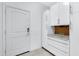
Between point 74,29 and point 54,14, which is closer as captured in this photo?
point 74,29

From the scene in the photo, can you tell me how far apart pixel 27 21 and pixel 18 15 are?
26 cm

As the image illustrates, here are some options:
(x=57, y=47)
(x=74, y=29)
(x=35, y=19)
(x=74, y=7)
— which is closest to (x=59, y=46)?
(x=57, y=47)

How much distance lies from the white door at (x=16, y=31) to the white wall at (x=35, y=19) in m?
0.12

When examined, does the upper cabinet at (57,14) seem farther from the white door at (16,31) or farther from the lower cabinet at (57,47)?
the white door at (16,31)

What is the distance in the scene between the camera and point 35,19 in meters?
1.93

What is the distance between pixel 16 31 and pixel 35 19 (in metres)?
0.52

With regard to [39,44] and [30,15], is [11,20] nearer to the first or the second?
[30,15]

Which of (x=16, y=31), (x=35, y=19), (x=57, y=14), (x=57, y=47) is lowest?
(x=57, y=47)

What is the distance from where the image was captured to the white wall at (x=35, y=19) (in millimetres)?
1832

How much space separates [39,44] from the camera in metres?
1.84

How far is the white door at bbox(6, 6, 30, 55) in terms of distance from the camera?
5.46 ft

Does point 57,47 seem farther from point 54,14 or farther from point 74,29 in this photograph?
point 54,14

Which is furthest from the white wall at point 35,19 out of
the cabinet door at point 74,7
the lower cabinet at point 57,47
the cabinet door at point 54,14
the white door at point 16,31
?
the cabinet door at point 74,7

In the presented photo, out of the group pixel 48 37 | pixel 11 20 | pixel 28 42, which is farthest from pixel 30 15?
pixel 48 37
